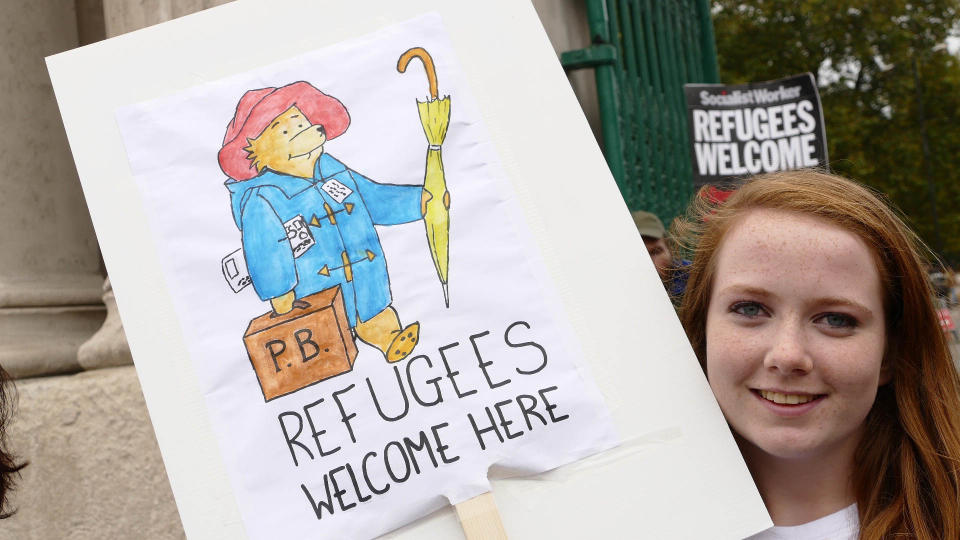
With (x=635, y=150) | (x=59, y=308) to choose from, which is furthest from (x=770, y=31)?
(x=59, y=308)

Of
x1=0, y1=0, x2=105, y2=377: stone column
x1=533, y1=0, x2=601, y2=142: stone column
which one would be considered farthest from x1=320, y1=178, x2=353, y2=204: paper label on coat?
x1=533, y1=0, x2=601, y2=142: stone column

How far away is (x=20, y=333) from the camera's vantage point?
3.39 meters

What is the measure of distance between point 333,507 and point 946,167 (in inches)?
981

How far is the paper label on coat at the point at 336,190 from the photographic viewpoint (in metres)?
1.65

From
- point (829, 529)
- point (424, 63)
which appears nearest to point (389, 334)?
point (424, 63)

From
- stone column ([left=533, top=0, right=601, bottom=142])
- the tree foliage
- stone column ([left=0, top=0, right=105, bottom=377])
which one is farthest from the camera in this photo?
the tree foliage

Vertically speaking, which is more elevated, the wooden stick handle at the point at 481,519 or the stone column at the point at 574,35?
the stone column at the point at 574,35

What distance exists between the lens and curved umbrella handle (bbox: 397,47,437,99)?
5.61 feet

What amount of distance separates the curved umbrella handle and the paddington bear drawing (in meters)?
0.12

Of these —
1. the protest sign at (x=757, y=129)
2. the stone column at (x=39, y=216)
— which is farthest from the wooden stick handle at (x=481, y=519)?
the protest sign at (x=757, y=129)

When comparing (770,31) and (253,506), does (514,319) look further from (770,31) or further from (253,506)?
(770,31)

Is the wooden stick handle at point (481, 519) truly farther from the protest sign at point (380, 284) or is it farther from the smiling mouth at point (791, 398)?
the smiling mouth at point (791, 398)

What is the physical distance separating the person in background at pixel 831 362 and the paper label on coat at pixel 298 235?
2.07 ft

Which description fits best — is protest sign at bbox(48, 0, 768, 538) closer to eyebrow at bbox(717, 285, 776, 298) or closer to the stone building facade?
eyebrow at bbox(717, 285, 776, 298)
